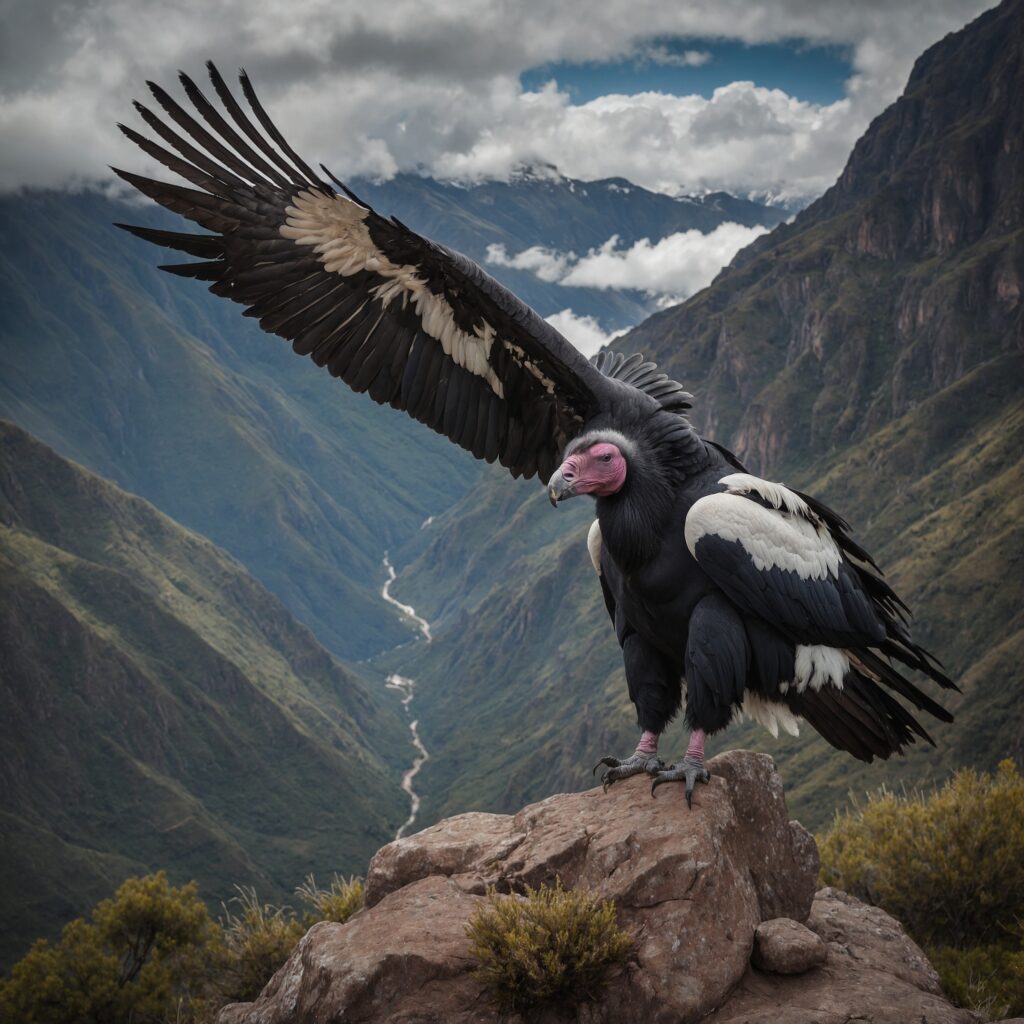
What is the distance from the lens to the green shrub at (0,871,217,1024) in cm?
1838

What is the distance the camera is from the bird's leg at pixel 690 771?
387 inches

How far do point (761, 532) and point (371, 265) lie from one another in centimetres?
479

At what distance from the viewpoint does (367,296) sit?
10773 millimetres

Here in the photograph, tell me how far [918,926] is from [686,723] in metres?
8.39

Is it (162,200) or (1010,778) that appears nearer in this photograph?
(162,200)

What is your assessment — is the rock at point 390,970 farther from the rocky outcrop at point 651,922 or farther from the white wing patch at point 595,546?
the white wing patch at point 595,546

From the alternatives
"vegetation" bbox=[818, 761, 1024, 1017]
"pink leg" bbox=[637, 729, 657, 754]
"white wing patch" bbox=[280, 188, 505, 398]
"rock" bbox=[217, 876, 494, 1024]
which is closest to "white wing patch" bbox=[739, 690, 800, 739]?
"pink leg" bbox=[637, 729, 657, 754]

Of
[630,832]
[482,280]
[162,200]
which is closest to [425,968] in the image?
[630,832]

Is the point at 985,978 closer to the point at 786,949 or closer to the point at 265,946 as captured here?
the point at 786,949

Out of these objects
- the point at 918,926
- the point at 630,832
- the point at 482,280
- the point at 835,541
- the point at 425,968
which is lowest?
the point at 918,926

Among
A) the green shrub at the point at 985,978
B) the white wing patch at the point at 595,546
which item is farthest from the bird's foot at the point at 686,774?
the green shrub at the point at 985,978

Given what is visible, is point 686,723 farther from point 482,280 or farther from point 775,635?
point 482,280

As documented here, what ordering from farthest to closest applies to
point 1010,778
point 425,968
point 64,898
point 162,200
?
point 64,898, point 1010,778, point 162,200, point 425,968

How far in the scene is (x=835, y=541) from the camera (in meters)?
10.1
